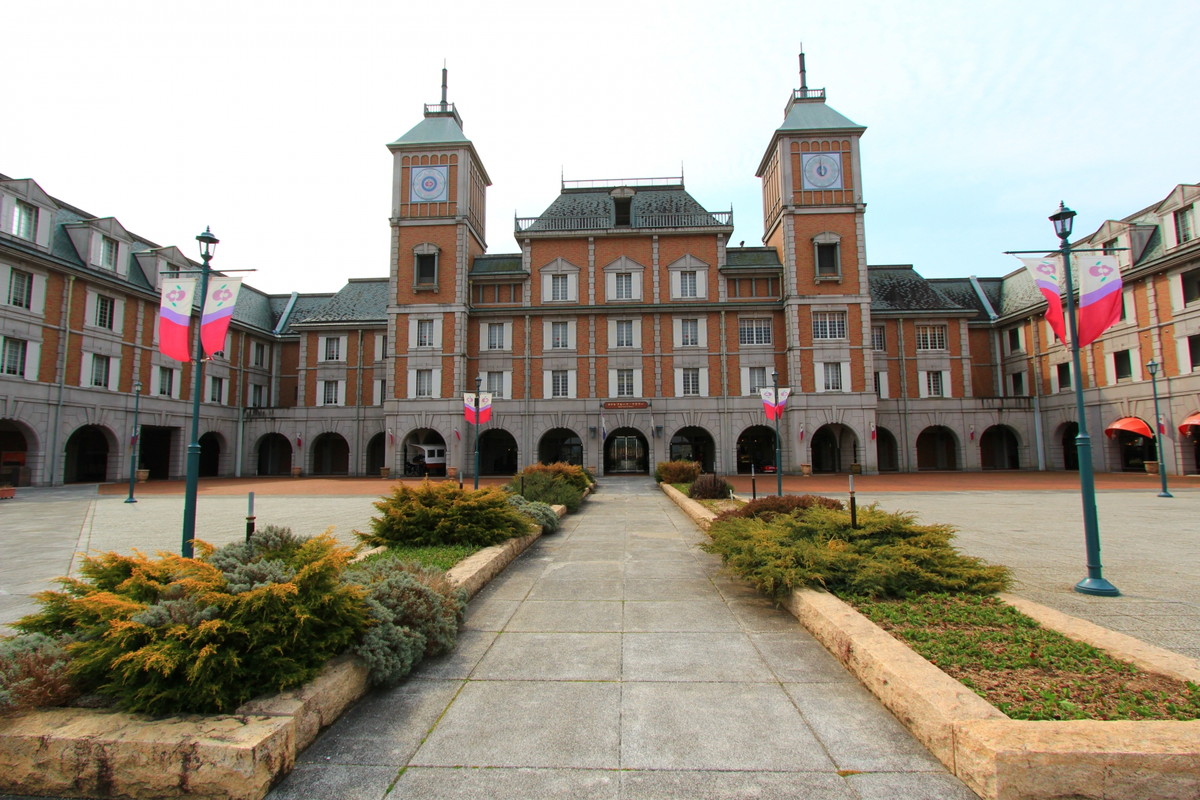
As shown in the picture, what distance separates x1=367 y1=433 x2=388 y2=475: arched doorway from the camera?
145ft

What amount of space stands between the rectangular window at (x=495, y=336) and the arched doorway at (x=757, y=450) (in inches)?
664

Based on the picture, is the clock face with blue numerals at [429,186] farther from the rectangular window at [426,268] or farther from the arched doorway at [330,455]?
the arched doorway at [330,455]

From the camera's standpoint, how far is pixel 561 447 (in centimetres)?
4331

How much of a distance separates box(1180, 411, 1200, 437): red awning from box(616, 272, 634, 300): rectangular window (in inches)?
1154

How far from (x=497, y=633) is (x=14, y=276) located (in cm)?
3516

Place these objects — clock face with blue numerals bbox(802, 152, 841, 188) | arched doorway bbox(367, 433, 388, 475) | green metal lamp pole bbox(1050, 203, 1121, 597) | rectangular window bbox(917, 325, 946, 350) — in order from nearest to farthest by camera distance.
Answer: green metal lamp pole bbox(1050, 203, 1121, 597)
clock face with blue numerals bbox(802, 152, 841, 188)
rectangular window bbox(917, 325, 946, 350)
arched doorway bbox(367, 433, 388, 475)

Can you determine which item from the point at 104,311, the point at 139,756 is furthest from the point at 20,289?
the point at 139,756

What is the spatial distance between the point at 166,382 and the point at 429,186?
19.8 meters

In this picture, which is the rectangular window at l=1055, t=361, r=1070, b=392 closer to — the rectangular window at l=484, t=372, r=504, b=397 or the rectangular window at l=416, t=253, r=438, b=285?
the rectangular window at l=484, t=372, r=504, b=397

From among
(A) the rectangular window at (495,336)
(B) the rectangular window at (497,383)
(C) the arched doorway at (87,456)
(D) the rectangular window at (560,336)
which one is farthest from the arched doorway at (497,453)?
(C) the arched doorway at (87,456)

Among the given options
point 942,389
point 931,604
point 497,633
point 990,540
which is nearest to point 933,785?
point 931,604

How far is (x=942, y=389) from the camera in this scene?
4178 cm

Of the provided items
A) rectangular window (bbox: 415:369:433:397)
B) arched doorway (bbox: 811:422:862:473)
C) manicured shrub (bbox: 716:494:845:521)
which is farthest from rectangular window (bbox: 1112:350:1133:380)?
rectangular window (bbox: 415:369:433:397)

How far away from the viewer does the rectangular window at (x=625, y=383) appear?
3903 centimetres
